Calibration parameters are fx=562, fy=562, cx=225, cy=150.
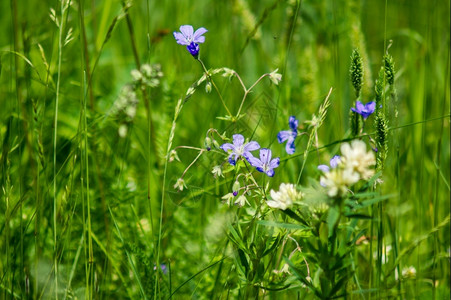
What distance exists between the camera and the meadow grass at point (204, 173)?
4.05 ft

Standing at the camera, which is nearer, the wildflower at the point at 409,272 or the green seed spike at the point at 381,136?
the green seed spike at the point at 381,136

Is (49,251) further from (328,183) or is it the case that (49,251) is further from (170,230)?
(328,183)

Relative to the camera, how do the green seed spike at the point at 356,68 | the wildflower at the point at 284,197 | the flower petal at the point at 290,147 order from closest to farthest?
the wildflower at the point at 284,197
the green seed spike at the point at 356,68
the flower petal at the point at 290,147

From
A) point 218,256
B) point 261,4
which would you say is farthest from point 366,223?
point 261,4

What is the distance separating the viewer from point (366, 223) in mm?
1778

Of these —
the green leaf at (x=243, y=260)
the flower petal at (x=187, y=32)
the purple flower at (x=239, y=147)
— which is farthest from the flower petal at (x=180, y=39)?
the green leaf at (x=243, y=260)

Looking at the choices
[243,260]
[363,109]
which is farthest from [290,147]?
[243,260]

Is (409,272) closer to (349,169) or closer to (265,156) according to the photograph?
(265,156)

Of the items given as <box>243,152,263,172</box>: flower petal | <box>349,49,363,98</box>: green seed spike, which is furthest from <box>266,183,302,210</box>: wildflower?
<box>349,49,363,98</box>: green seed spike

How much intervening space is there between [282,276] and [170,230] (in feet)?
1.86

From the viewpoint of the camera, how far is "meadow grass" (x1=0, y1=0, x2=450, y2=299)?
1.23 metres

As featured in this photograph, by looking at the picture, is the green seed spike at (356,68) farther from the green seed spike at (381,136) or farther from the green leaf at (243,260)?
the green leaf at (243,260)

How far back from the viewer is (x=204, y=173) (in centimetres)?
179

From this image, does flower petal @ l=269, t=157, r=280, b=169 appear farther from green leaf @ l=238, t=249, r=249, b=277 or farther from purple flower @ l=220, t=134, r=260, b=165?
green leaf @ l=238, t=249, r=249, b=277
